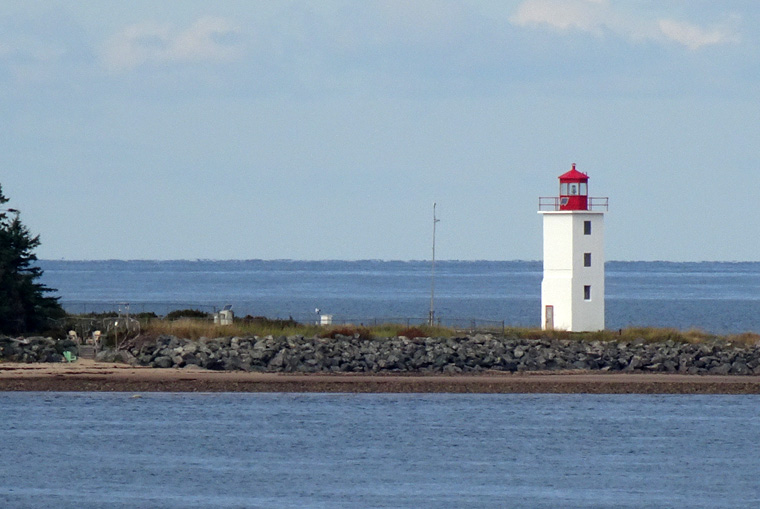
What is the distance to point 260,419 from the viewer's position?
1133 inches

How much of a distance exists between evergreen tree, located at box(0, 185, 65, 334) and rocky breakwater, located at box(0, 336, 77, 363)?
1.22 m

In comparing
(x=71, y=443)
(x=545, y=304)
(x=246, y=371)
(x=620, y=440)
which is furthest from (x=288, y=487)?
(x=545, y=304)

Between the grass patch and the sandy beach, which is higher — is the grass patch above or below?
above

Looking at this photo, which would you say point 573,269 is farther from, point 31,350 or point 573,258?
point 31,350

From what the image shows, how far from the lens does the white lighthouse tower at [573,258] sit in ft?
128

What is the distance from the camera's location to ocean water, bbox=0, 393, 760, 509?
21328mm

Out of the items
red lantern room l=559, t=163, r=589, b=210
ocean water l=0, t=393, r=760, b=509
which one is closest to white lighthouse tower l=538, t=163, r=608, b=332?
red lantern room l=559, t=163, r=589, b=210

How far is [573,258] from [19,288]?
54.0 feet

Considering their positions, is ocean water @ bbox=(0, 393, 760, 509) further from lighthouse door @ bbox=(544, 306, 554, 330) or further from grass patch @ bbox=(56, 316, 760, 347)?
lighthouse door @ bbox=(544, 306, 554, 330)

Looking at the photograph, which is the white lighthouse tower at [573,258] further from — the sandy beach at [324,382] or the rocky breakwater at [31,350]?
the rocky breakwater at [31,350]

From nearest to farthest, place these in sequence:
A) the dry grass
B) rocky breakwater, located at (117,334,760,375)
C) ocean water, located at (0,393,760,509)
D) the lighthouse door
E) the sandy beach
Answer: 1. ocean water, located at (0,393,760,509)
2. the sandy beach
3. rocky breakwater, located at (117,334,760,375)
4. the dry grass
5. the lighthouse door

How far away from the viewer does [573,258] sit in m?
39.1

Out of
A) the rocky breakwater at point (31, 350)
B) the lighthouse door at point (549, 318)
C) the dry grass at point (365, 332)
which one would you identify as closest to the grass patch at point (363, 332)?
the dry grass at point (365, 332)

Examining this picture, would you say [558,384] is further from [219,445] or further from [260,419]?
[219,445]
